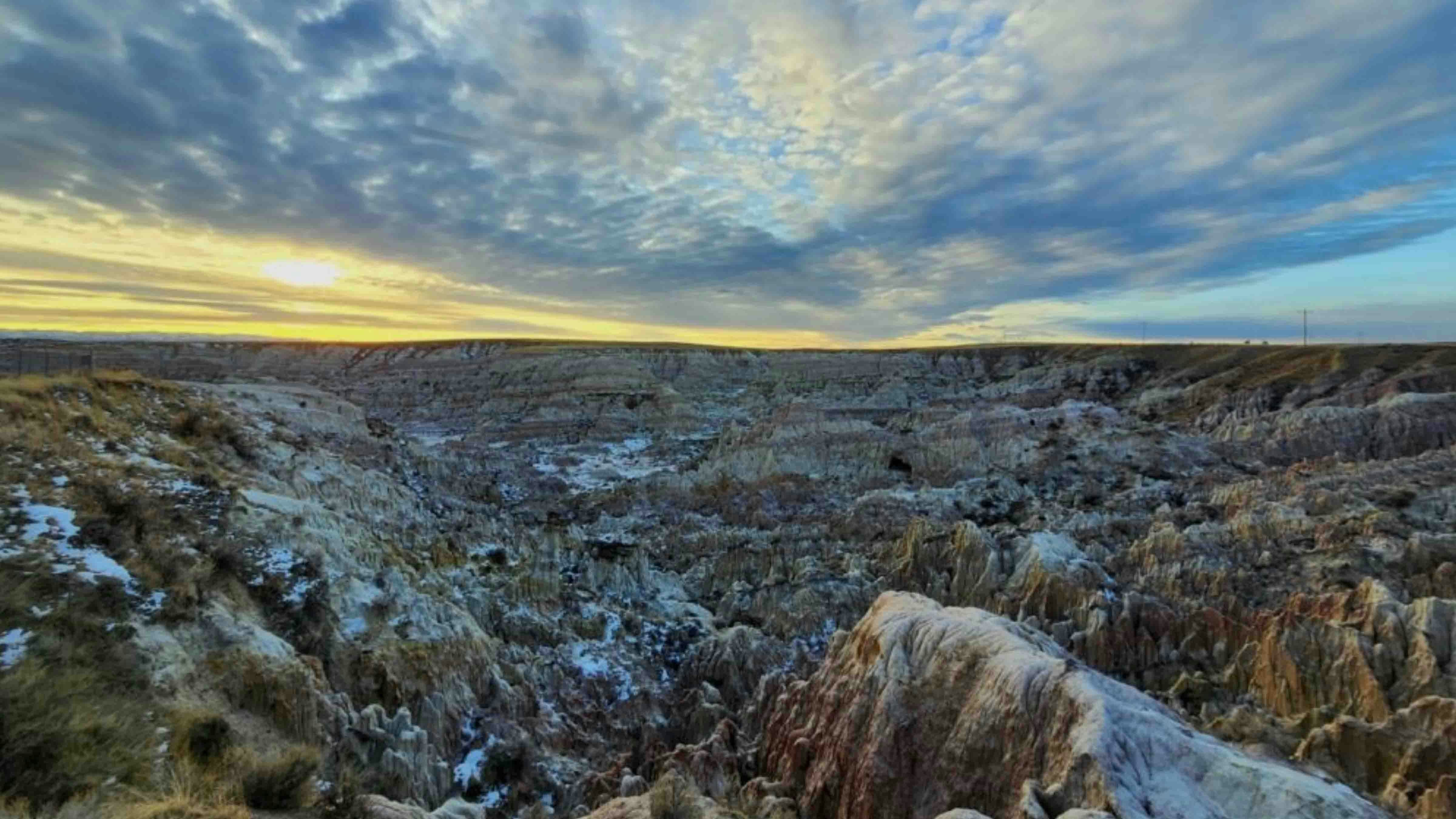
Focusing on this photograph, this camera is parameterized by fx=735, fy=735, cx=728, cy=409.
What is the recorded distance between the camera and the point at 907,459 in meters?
46.6

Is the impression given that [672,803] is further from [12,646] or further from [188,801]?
[12,646]

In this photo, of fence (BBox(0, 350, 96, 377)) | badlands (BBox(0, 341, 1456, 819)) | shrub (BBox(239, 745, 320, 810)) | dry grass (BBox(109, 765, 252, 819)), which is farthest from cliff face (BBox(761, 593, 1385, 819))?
fence (BBox(0, 350, 96, 377))

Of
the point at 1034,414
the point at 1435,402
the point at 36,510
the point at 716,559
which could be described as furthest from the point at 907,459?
the point at 36,510

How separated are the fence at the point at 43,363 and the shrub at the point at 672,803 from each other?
69.1 ft

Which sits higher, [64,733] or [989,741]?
[64,733]

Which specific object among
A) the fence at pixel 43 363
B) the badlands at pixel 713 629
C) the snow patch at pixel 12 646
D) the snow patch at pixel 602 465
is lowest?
the snow patch at pixel 602 465

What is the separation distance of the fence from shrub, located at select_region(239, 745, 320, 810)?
728 inches

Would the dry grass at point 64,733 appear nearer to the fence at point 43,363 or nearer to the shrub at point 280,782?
the shrub at point 280,782

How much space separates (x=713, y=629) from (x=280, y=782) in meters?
17.4

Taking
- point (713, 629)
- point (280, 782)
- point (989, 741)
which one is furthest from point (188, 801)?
point (713, 629)

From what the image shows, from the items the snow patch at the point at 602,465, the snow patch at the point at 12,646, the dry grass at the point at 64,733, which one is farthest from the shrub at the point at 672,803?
the snow patch at the point at 602,465

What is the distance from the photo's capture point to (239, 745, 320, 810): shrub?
699 centimetres

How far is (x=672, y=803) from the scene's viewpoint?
8.08 m

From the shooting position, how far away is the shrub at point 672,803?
794cm
